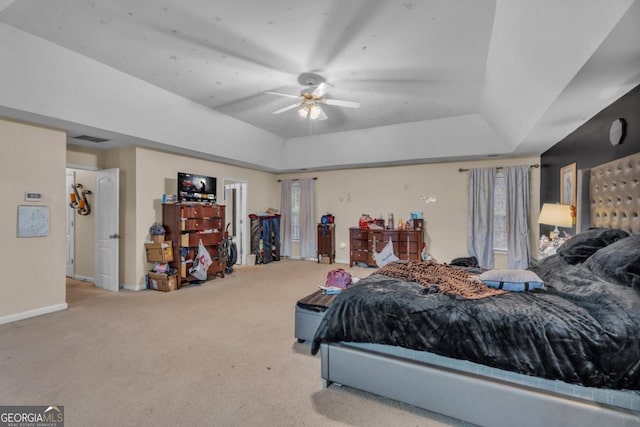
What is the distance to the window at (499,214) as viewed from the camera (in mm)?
5840

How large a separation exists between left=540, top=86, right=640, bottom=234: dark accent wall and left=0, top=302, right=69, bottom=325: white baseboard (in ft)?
20.8

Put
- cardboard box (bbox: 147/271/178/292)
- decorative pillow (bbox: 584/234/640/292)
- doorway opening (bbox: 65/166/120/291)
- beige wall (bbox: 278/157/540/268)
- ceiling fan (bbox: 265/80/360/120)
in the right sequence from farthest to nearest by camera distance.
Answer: beige wall (bbox: 278/157/540/268), doorway opening (bbox: 65/166/120/291), cardboard box (bbox: 147/271/178/292), ceiling fan (bbox: 265/80/360/120), decorative pillow (bbox: 584/234/640/292)

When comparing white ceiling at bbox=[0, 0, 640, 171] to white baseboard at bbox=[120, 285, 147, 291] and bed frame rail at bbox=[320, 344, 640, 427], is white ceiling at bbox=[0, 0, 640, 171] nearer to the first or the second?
bed frame rail at bbox=[320, 344, 640, 427]

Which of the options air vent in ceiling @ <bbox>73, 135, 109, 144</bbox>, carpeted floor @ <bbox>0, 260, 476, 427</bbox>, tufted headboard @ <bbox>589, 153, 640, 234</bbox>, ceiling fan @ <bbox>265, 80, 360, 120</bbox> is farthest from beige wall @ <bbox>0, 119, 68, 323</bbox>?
tufted headboard @ <bbox>589, 153, 640, 234</bbox>

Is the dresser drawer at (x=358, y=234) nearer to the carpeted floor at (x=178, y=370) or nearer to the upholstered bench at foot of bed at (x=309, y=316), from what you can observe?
the carpeted floor at (x=178, y=370)

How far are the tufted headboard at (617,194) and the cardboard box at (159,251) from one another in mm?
5549

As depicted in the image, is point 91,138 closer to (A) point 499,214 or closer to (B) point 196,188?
(B) point 196,188

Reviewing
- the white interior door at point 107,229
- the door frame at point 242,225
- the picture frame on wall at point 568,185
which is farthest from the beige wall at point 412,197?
the white interior door at point 107,229

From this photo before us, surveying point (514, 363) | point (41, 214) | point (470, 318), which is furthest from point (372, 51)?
point (41, 214)

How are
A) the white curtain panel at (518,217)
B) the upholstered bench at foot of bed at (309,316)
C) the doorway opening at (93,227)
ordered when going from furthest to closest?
the white curtain panel at (518,217) < the doorway opening at (93,227) < the upholstered bench at foot of bed at (309,316)

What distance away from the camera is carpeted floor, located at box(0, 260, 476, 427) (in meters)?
1.91

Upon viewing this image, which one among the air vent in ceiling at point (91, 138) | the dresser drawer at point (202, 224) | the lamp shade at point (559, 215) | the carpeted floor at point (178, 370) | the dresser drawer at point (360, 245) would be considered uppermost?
the air vent in ceiling at point (91, 138)

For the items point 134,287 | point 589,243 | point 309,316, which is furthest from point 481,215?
point 134,287

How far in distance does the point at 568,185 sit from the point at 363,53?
3.14 m
